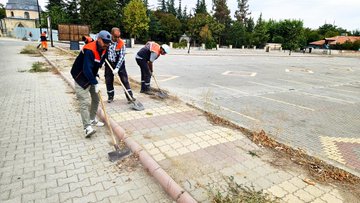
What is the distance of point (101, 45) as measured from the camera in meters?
4.39

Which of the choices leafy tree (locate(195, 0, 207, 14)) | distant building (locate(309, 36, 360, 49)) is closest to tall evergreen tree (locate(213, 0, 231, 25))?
leafy tree (locate(195, 0, 207, 14))

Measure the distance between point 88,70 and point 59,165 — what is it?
5.32 ft

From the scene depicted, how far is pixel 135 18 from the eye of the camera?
154ft

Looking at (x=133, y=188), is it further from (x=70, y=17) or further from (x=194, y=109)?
(x=70, y=17)

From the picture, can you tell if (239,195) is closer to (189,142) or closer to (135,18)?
(189,142)

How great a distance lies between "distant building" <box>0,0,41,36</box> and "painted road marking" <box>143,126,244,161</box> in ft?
239

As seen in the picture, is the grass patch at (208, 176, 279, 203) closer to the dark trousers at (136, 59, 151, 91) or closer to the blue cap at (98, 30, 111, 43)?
the blue cap at (98, 30, 111, 43)

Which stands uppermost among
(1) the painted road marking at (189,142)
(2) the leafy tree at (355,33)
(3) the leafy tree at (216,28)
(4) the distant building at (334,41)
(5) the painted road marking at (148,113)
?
(2) the leafy tree at (355,33)

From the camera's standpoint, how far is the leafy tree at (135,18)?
46594 mm

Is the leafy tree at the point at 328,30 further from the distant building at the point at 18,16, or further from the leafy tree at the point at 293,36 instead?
the distant building at the point at 18,16

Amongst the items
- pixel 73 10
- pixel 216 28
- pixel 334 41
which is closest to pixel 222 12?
pixel 216 28

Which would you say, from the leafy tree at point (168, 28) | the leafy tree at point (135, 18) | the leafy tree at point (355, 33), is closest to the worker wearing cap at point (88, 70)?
the leafy tree at point (135, 18)

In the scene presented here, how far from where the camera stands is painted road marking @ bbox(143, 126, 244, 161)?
161 inches

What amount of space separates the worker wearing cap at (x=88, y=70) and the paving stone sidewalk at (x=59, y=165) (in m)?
0.59
